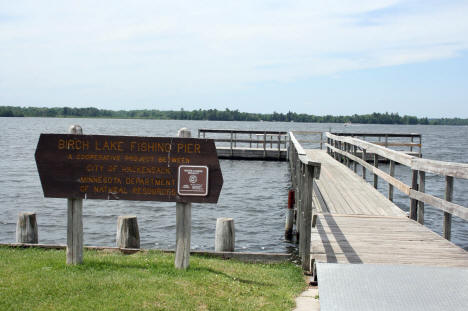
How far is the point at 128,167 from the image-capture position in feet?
19.3

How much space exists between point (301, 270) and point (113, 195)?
251cm

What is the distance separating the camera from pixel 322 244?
6746 mm

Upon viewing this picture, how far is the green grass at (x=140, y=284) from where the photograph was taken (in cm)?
479

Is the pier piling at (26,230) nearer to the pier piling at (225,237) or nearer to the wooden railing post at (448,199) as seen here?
the pier piling at (225,237)

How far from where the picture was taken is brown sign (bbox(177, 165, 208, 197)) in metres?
5.78

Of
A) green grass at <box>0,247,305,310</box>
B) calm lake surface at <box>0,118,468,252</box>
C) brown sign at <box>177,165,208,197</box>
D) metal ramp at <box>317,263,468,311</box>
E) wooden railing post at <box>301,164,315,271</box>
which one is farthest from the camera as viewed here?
calm lake surface at <box>0,118,468,252</box>

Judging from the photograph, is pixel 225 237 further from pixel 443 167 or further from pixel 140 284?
pixel 443 167

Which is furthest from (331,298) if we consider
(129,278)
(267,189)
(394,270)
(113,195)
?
(267,189)

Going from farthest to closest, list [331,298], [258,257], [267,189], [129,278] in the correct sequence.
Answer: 1. [267,189]
2. [258,257]
3. [129,278]
4. [331,298]

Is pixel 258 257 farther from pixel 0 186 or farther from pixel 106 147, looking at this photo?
pixel 0 186

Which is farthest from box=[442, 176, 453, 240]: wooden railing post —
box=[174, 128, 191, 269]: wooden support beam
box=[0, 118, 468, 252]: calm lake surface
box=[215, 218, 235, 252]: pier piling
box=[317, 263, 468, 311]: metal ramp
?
box=[0, 118, 468, 252]: calm lake surface

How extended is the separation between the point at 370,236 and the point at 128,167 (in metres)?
3.47

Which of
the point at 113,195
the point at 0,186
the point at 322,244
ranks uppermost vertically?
the point at 113,195

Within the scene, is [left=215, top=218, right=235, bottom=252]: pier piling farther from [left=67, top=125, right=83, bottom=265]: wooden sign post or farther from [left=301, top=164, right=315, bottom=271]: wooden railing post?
[left=67, top=125, right=83, bottom=265]: wooden sign post
